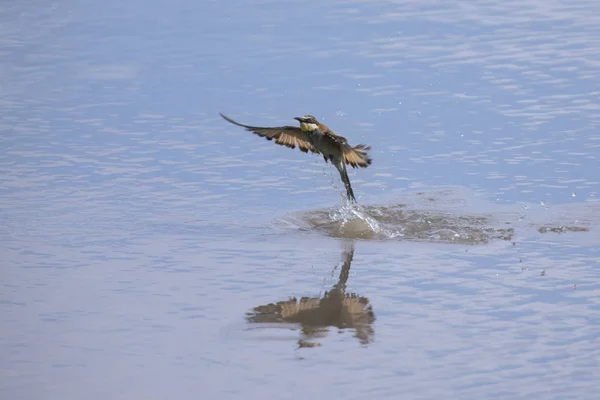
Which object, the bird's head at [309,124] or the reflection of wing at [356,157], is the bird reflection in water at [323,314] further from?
the bird's head at [309,124]

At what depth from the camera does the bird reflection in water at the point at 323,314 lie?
9211mm

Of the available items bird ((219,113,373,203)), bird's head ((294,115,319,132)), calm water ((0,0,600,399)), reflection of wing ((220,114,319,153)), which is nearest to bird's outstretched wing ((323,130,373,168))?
bird ((219,113,373,203))

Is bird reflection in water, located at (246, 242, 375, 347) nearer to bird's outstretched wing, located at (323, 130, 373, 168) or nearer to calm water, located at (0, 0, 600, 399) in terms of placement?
calm water, located at (0, 0, 600, 399)

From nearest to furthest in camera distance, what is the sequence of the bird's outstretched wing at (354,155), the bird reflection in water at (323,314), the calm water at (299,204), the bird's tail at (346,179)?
the calm water at (299,204) < the bird reflection in water at (323,314) < the bird's outstretched wing at (354,155) < the bird's tail at (346,179)

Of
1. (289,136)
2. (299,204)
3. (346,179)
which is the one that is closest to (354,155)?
(346,179)

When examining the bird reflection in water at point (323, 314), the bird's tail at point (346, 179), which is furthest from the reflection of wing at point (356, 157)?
the bird reflection in water at point (323, 314)

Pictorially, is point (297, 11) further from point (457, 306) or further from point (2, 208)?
point (457, 306)

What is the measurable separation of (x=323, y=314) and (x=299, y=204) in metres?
3.08

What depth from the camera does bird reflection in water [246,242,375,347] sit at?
921 centimetres

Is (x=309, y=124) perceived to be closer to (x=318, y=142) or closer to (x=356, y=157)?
(x=318, y=142)

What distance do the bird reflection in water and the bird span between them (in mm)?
2194

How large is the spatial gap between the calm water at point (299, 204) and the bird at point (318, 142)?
547 millimetres

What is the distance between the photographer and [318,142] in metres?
12.2

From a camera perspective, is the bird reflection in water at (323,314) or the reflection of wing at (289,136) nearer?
the bird reflection in water at (323,314)
